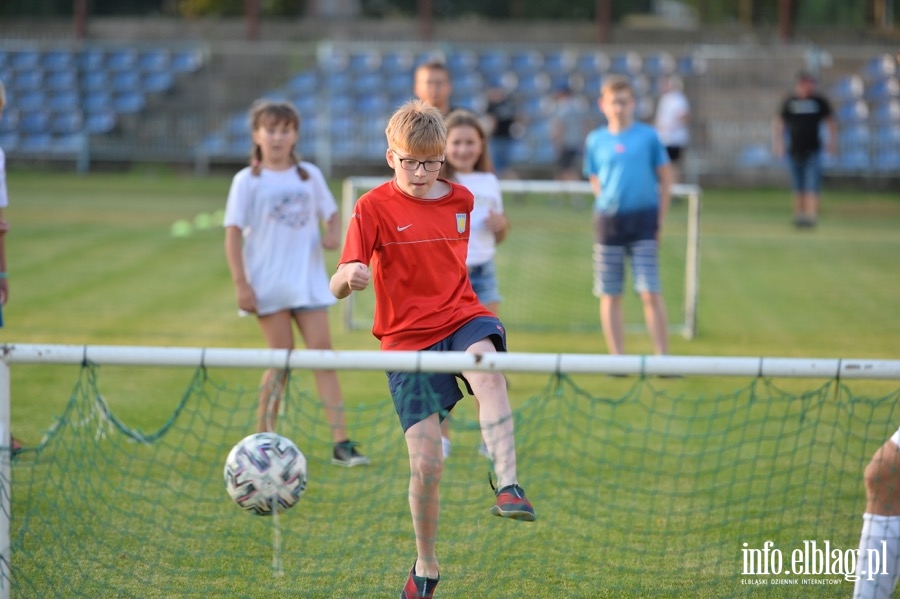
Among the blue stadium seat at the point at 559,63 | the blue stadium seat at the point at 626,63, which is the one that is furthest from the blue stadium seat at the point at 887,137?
the blue stadium seat at the point at 559,63

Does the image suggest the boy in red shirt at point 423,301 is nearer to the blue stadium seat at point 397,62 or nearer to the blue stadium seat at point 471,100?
the blue stadium seat at point 471,100

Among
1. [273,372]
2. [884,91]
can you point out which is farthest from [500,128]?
[273,372]

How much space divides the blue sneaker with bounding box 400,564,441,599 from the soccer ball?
21.8 inches

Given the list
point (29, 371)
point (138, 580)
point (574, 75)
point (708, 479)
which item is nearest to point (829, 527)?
point (708, 479)

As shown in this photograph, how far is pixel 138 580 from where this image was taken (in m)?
4.43

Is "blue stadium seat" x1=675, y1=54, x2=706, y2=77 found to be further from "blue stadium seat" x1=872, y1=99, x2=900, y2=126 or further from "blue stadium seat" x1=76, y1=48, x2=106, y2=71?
"blue stadium seat" x1=76, y1=48, x2=106, y2=71

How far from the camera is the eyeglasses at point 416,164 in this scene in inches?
160

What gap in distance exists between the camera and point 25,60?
2466 cm

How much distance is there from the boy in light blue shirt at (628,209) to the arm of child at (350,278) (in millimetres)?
4226

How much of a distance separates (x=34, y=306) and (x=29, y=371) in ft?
7.69

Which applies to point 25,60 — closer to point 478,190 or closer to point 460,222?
point 478,190

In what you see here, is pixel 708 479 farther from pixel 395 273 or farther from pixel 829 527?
pixel 395 273

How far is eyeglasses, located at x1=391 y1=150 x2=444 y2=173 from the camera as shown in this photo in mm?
4070

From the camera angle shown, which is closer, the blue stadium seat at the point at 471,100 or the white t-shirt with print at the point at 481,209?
the white t-shirt with print at the point at 481,209
